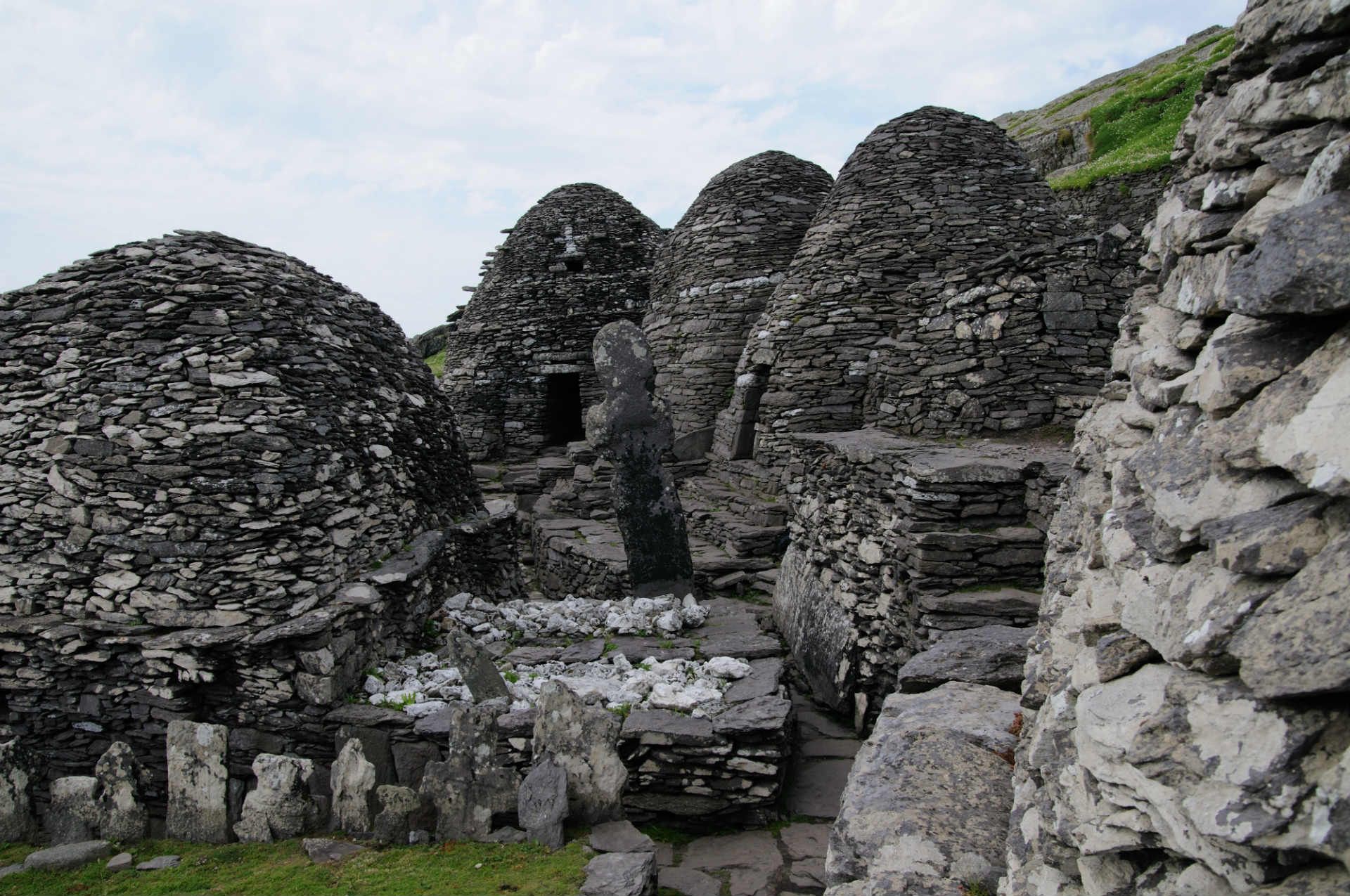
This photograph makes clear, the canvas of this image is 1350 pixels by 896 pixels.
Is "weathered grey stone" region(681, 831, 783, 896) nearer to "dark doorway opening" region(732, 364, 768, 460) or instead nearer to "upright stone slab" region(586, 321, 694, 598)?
"upright stone slab" region(586, 321, 694, 598)

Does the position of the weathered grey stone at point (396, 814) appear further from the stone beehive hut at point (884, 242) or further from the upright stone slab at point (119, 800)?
the stone beehive hut at point (884, 242)

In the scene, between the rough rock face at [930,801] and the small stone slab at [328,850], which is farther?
the small stone slab at [328,850]

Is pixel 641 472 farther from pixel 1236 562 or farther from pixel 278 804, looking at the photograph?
pixel 1236 562

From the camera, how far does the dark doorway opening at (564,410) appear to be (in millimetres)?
19406

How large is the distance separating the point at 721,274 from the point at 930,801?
43.9 feet

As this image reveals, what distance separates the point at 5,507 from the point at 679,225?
12851 millimetres

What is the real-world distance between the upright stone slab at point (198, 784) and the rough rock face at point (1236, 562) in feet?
18.3

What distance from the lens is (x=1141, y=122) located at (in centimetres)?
2481

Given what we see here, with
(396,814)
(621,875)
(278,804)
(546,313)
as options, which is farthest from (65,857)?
(546,313)

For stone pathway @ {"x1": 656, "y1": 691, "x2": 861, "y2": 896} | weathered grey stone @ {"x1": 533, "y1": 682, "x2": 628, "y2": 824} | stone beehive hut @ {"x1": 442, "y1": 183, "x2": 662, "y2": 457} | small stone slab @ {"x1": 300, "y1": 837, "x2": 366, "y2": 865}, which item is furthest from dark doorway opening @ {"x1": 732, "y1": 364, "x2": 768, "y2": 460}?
small stone slab @ {"x1": 300, "y1": 837, "x2": 366, "y2": 865}

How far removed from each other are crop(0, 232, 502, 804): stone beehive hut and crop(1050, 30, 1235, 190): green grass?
796 inches

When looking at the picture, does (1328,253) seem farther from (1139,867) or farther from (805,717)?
(805,717)

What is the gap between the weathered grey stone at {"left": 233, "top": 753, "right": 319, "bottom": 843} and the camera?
5.39 m

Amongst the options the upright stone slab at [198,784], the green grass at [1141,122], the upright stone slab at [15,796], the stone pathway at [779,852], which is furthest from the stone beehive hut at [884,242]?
the green grass at [1141,122]
